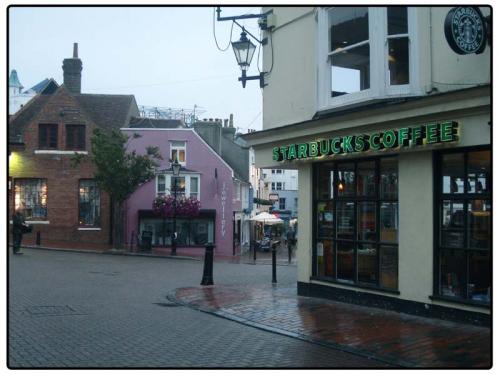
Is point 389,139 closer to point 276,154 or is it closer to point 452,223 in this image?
point 452,223

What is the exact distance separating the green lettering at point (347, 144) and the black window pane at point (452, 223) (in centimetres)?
190

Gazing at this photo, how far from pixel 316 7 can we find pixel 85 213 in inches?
992

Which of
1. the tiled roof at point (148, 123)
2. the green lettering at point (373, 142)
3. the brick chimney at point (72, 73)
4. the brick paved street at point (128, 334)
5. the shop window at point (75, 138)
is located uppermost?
the brick chimney at point (72, 73)

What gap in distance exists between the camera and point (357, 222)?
11.2 metres

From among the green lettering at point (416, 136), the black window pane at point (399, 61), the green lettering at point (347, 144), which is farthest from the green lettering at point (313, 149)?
the green lettering at point (416, 136)

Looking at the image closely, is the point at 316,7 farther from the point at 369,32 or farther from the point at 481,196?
the point at 481,196

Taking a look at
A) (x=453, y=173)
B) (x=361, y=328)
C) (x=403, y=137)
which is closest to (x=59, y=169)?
(x=403, y=137)

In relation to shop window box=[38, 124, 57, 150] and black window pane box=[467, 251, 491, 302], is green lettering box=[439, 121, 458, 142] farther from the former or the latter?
shop window box=[38, 124, 57, 150]

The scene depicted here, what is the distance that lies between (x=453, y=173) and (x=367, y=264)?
250 centimetres

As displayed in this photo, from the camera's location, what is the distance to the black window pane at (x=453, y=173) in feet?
30.3

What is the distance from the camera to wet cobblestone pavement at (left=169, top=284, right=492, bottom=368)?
24.0 feet

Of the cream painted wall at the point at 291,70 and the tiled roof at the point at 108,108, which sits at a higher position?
A: the tiled roof at the point at 108,108

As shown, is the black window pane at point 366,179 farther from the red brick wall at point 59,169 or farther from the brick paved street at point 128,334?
the red brick wall at point 59,169

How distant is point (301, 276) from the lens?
1260cm
